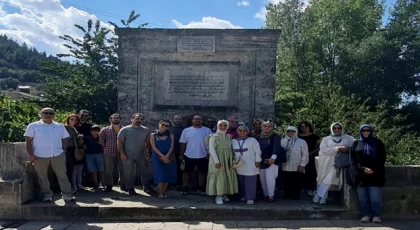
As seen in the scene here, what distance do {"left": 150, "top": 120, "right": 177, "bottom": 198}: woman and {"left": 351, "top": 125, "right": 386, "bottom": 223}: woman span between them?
3178mm

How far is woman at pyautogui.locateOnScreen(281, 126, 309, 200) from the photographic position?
7.54m

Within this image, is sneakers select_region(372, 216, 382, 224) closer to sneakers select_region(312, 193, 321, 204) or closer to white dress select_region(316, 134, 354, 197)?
white dress select_region(316, 134, 354, 197)

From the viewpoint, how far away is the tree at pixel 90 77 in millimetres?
19500

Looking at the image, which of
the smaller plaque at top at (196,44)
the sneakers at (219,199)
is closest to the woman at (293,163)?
the sneakers at (219,199)

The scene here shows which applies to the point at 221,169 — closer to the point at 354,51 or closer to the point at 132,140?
the point at 132,140

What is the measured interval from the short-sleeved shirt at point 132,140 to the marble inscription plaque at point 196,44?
8.34 feet

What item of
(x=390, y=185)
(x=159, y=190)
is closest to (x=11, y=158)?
(x=159, y=190)

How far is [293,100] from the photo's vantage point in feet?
61.3

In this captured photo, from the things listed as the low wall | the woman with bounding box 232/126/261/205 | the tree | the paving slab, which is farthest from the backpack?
the tree

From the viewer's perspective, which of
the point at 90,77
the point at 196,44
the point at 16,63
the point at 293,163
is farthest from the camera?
the point at 16,63

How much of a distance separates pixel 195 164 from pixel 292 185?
1.83 meters

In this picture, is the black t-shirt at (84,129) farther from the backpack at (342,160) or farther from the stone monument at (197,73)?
the backpack at (342,160)

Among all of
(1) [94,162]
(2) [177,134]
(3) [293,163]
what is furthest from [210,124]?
(1) [94,162]

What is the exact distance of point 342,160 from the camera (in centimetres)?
Answer: 710
